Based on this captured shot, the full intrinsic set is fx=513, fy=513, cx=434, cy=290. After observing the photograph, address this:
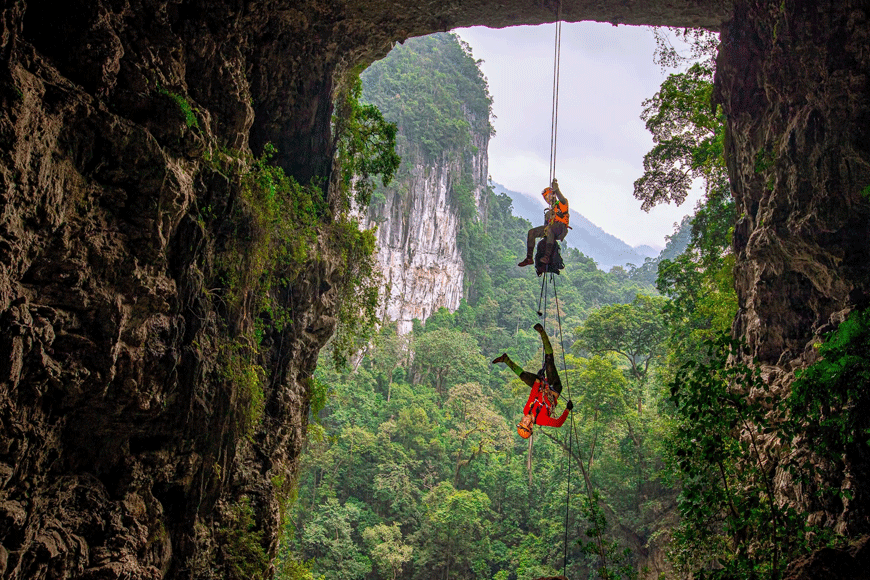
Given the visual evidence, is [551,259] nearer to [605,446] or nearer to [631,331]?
[605,446]

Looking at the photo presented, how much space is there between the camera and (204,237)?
4375 mm

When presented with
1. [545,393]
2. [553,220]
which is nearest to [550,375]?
[545,393]

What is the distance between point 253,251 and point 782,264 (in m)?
5.91

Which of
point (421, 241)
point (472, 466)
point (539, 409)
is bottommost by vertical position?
point (472, 466)

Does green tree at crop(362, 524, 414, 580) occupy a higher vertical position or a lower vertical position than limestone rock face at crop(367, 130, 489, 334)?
lower

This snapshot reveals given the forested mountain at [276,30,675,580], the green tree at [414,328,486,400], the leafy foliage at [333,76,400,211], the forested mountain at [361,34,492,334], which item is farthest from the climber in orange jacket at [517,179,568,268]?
the forested mountain at [361,34,492,334]

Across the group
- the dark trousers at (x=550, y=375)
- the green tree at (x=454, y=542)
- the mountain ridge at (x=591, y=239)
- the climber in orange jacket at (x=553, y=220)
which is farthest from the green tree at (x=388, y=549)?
the mountain ridge at (x=591, y=239)

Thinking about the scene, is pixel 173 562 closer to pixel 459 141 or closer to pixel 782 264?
pixel 782 264

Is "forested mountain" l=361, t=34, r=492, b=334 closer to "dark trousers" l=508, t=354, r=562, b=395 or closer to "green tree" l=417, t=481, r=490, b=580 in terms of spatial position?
"green tree" l=417, t=481, r=490, b=580

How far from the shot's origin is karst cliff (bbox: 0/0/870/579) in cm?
299

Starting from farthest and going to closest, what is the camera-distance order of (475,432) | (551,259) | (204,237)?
(475,432) → (551,259) → (204,237)

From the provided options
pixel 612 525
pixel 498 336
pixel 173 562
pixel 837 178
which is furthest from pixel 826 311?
pixel 498 336

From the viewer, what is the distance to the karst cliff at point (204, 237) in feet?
9.82

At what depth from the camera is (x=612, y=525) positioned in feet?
48.1
